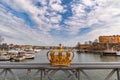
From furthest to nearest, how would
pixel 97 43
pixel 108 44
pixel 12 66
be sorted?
pixel 97 43 → pixel 108 44 → pixel 12 66

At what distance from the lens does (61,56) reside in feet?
23.9

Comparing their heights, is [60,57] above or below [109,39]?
below

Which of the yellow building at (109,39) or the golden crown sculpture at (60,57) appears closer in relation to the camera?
the golden crown sculpture at (60,57)

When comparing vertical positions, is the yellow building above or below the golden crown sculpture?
above

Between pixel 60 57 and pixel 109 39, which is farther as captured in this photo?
pixel 109 39

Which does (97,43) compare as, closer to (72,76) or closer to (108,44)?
(108,44)

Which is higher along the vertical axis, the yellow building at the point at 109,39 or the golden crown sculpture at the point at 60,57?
the yellow building at the point at 109,39

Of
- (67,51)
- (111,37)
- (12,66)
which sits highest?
(111,37)

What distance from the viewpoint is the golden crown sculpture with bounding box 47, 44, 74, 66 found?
7.18 meters

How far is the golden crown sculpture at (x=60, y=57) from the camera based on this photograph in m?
7.18

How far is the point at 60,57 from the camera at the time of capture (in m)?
7.28

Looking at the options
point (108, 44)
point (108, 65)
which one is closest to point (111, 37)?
point (108, 44)

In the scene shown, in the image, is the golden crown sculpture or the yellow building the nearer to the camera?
the golden crown sculpture

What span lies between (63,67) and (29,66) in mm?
1328
